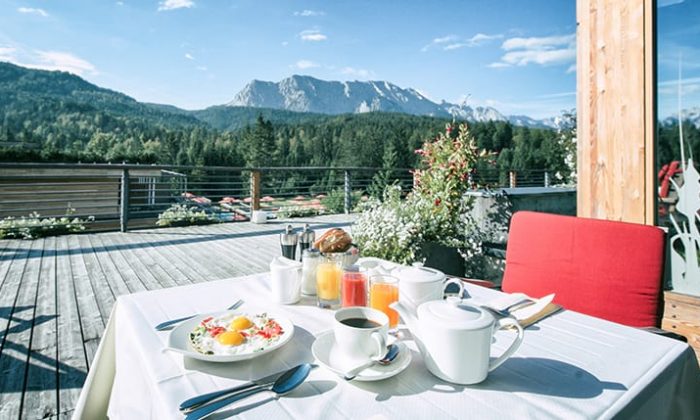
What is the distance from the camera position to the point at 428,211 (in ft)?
8.27

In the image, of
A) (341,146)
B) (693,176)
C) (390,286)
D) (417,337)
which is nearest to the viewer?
(417,337)

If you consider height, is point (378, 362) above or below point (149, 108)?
below

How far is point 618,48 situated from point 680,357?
1673 millimetres

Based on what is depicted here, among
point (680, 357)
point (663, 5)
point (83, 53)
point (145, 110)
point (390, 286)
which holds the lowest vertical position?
point (680, 357)

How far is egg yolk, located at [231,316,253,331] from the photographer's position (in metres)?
0.78

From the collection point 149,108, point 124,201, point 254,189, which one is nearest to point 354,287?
point 124,201

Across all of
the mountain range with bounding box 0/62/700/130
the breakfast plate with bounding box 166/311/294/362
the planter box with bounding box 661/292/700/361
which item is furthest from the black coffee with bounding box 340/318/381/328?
the mountain range with bounding box 0/62/700/130

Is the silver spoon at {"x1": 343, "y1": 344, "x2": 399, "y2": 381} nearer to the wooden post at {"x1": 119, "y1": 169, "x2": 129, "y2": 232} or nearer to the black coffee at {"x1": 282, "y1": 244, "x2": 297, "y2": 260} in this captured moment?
the black coffee at {"x1": 282, "y1": 244, "x2": 297, "y2": 260}

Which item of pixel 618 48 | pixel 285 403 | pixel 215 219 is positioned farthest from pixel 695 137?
pixel 215 219

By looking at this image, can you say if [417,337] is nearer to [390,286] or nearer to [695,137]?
[390,286]

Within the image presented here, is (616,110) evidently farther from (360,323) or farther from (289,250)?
(360,323)

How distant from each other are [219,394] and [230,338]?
0.16 metres

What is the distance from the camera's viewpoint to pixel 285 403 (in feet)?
1.85

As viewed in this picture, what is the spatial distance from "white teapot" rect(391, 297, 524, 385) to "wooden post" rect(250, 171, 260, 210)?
5.49 metres
